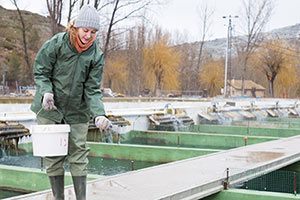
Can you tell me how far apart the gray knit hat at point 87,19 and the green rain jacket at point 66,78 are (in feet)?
0.59

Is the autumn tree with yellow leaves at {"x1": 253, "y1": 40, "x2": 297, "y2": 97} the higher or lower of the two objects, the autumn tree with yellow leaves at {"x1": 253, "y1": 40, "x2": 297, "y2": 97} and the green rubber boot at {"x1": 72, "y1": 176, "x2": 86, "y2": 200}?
the higher

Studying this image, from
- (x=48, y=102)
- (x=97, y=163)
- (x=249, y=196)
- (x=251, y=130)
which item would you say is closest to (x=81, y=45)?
(x=48, y=102)

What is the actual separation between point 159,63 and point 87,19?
3821cm

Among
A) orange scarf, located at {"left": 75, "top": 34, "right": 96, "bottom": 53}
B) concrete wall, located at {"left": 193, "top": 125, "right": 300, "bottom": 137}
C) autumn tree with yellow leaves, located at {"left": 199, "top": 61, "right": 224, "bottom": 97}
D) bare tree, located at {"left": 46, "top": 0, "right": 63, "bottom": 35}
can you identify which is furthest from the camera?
autumn tree with yellow leaves, located at {"left": 199, "top": 61, "right": 224, "bottom": 97}

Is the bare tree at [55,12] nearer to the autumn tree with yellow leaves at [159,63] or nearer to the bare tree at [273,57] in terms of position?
the autumn tree with yellow leaves at [159,63]

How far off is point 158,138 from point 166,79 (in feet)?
88.0

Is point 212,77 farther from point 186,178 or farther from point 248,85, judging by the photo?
point 186,178

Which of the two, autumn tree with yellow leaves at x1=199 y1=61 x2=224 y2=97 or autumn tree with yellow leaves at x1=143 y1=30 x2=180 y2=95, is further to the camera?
autumn tree with yellow leaves at x1=199 y1=61 x2=224 y2=97

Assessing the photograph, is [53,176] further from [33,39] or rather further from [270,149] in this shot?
[33,39]

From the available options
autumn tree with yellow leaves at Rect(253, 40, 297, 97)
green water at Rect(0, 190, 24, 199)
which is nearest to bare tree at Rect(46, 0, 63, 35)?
green water at Rect(0, 190, 24, 199)

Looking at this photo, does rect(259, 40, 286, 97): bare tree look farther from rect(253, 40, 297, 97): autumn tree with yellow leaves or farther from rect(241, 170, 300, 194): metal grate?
rect(241, 170, 300, 194): metal grate

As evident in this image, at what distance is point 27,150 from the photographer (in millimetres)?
12656

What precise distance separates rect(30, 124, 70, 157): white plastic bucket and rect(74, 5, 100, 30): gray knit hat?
0.82 m

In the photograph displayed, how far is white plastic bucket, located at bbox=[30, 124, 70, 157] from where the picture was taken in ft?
10.6
